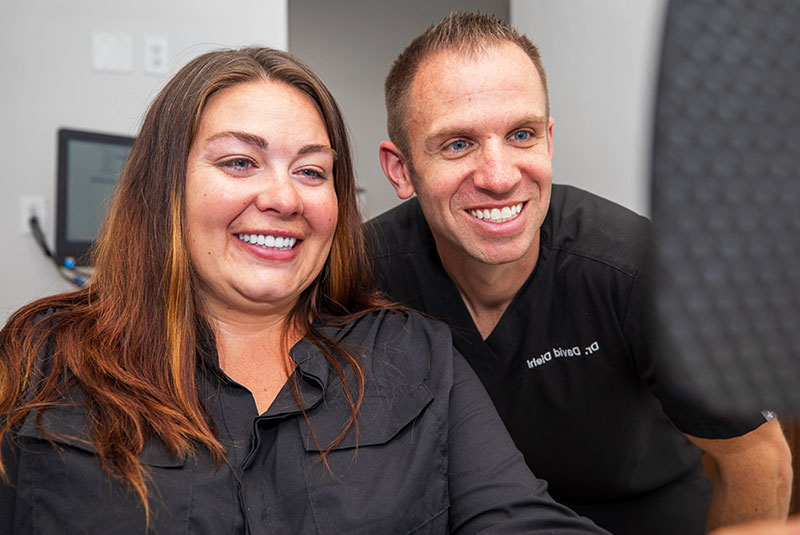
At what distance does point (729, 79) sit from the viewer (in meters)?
0.18

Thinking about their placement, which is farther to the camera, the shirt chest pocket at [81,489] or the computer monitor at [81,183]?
the computer monitor at [81,183]

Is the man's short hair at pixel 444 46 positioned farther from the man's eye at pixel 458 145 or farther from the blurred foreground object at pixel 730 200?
the blurred foreground object at pixel 730 200

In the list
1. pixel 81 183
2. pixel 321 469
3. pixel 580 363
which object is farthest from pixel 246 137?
pixel 81 183

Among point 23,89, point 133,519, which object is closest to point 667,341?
point 133,519

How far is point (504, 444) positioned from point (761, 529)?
0.93 metres

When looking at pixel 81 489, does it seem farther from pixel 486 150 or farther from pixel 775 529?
pixel 775 529

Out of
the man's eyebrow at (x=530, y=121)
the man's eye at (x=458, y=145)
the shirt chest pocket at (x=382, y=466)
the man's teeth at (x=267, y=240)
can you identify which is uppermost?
the man's eyebrow at (x=530, y=121)

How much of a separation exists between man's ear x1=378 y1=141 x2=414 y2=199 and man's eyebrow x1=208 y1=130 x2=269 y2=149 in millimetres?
386

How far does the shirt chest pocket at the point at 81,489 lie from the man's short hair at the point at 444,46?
78 centimetres

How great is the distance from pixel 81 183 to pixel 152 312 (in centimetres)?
126

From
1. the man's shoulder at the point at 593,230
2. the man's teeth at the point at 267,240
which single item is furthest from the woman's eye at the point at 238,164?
the man's shoulder at the point at 593,230

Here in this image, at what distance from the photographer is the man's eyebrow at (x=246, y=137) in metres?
1.14

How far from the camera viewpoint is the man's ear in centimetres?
149

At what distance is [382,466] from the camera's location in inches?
41.2
